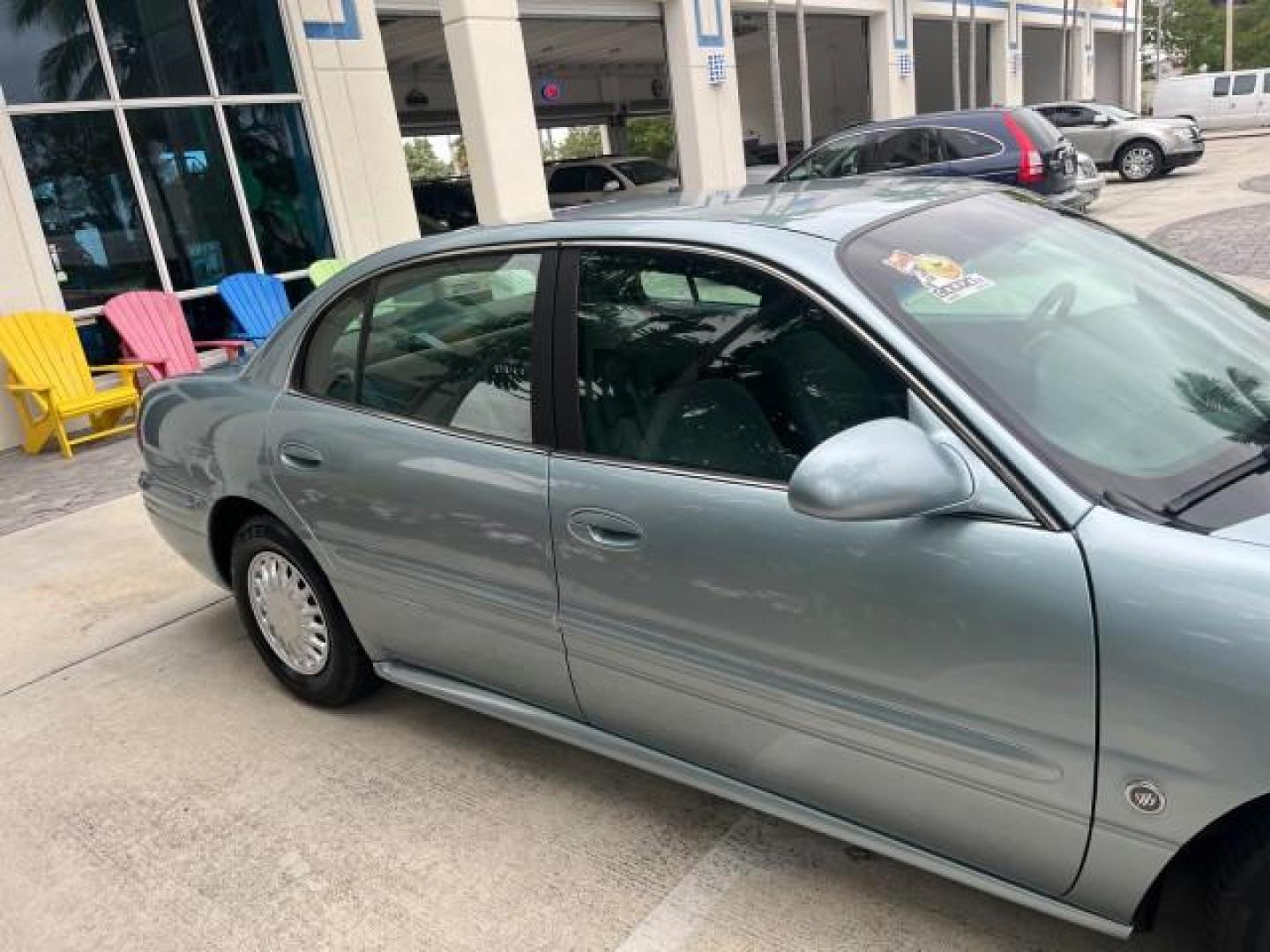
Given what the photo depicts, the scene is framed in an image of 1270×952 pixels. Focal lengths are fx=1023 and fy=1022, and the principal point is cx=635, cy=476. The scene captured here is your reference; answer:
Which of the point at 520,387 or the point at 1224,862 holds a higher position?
the point at 520,387

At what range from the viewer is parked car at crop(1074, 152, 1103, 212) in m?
12.2

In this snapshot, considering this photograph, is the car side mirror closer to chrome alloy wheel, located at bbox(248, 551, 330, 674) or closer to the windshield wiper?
the windshield wiper

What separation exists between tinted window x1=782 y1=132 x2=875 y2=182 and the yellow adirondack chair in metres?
7.67

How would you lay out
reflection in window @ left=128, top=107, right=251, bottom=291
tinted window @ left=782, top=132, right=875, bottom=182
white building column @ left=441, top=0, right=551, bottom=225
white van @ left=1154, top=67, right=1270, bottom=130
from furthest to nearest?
white van @ left=1154, top=67, right=1270, bottom=130, tinted window @ left=782, top=132, right=875, bottom=182, white building column @ left=441, top=0, right=551, bottom=225, reflection in window @ left=128, top=107, right=251, bottom=291

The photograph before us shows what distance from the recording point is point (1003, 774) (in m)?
1.82

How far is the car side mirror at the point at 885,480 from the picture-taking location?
173 centimetres

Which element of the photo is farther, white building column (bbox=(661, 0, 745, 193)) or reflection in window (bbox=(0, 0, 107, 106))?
white building column (bbox=(661, 0, 745, 193))

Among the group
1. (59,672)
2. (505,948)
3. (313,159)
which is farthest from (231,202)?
(505,948)

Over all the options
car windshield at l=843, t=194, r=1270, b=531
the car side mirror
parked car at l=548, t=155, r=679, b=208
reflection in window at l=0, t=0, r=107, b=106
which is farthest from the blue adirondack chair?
parked car at l=548, t=155, r=679, b=208

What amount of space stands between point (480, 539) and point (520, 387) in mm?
391

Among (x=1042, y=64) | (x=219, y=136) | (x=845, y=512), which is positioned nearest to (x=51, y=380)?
(x=219, y=136)

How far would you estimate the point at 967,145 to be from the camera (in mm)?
11398

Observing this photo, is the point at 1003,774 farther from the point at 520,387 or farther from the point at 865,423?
the point at 520,387

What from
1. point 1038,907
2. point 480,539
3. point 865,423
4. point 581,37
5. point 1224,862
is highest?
point 581,37
